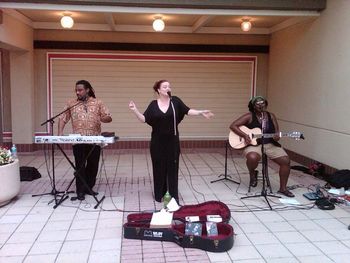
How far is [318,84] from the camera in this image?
619 cm

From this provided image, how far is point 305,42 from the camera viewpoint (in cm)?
A: 661

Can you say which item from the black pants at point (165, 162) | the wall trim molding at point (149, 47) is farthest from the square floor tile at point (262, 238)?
the wall trim molding at point (149, 47)

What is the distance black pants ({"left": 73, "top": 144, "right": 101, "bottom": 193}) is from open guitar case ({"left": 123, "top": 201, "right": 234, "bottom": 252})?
45.7 inches

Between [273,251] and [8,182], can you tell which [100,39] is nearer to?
[8,182]

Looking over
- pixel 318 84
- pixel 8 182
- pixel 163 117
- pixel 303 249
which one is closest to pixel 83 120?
pixel 163 117

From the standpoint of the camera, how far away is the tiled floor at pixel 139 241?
3256mm

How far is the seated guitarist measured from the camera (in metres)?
4.98

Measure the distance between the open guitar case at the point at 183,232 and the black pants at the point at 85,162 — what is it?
1.16 meters

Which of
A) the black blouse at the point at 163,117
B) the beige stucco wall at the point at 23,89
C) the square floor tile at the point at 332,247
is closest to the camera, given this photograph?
the square floor tile at the point at 332,247

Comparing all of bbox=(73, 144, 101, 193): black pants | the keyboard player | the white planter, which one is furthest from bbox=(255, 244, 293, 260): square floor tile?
the white planter

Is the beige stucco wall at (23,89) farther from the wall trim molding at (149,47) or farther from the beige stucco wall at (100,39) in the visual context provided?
the wall trim molding at (149,47)

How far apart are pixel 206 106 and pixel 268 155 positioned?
11.2 ft

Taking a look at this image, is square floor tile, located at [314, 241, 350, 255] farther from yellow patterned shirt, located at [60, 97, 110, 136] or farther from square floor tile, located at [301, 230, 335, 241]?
yellow patterned shirt, located at [60, 97, 110, 136]

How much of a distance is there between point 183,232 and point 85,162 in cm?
169
